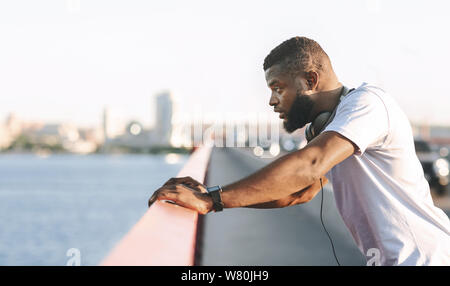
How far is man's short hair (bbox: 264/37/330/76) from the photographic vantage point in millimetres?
2666

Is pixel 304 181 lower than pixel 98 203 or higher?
higher

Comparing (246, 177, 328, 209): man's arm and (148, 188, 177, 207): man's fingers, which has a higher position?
(148, 188, 177, 207): man's fingers

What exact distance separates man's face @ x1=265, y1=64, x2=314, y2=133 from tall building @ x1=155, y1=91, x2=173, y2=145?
95127mm

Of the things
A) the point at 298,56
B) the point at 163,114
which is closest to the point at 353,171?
the point at 298,56

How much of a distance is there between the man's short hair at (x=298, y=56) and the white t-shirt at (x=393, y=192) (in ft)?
0.84

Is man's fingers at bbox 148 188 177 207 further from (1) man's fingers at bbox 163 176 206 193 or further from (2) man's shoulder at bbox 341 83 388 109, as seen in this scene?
(2) man's shoulder at bbox 341 83 388 109

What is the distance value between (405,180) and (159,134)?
325ft

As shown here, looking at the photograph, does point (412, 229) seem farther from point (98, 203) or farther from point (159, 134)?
point (159, 134)

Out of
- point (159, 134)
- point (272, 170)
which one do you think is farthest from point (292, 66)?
point (159, 134)

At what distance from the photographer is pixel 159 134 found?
101062mm

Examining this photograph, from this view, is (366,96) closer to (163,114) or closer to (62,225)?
(62,225)

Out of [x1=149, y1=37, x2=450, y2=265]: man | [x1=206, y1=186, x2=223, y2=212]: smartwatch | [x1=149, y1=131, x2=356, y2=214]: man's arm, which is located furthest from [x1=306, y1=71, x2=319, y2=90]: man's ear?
[x1=206, y1=186, x2=223, y2=212]: smartwatch
